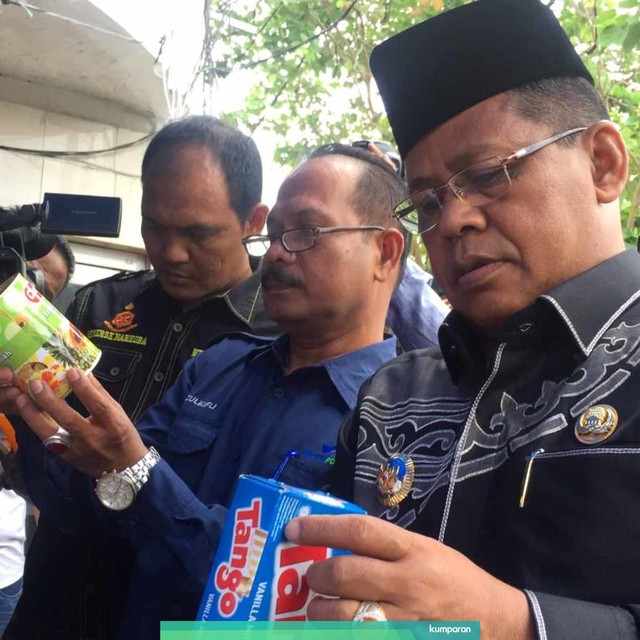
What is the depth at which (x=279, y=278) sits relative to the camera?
74.8 inches

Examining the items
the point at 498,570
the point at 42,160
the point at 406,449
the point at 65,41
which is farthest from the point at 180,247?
the point at 42,160

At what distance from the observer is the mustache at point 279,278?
74.5 inches

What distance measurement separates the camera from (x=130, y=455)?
1.59 meters

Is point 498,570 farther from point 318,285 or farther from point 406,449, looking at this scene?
point 318,285

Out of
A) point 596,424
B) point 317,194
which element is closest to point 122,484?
point 317,194

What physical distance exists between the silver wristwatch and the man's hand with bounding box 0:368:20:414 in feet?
0.77

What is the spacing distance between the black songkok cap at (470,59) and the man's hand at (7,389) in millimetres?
873

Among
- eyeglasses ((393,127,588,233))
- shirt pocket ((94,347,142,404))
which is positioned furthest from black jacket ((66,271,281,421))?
eyeglasses ((393,127,588,233))

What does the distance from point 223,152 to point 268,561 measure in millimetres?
1769

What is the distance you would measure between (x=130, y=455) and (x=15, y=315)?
35 centimetres

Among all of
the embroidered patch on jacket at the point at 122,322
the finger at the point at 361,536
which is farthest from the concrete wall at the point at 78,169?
the finger at the point at 361,536

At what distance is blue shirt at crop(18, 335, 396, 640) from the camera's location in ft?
5.10

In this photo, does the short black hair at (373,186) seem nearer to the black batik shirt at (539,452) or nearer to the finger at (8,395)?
the black batik shirt at (539,452)

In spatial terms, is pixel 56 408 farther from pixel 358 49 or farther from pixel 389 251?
pixel 358 49
